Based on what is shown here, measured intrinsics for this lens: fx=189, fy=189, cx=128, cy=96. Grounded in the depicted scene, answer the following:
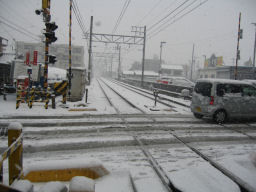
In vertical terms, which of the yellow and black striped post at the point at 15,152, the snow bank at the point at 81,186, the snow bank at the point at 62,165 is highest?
the yellow and black striped post at the point at 15,152

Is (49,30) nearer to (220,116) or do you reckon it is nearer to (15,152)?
(15,152)

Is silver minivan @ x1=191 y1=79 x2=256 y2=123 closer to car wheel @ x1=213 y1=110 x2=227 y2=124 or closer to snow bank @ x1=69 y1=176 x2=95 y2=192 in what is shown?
car wheel @ x1=213 y1=110 x2=227 y2=124

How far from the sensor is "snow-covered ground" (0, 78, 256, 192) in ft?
11.8

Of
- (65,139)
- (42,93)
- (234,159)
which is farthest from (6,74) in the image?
(234,159)

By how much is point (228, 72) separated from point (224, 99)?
4120 centimetres

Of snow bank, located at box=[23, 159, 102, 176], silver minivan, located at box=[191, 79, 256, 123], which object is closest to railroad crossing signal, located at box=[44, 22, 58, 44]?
snow bank, located at box=[23, 159, 102, 176]

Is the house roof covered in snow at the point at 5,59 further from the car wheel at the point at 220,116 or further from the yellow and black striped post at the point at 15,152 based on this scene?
the car wheel at the point at 220,116

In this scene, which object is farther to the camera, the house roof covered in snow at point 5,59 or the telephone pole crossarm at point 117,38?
the telephone pole crossarm at point 117,38

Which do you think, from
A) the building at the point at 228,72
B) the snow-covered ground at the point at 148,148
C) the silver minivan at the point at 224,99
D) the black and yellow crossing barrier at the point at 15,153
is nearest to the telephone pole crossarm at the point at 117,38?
the building at the point at 228,72

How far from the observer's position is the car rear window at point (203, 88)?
8.37m

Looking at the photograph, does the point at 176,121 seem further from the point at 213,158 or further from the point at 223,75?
the point at 223,75

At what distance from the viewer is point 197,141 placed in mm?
5910

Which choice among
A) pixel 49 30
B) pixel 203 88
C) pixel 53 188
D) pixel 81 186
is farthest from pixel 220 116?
pixel 49 30

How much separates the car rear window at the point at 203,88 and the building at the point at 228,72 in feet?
83.7
